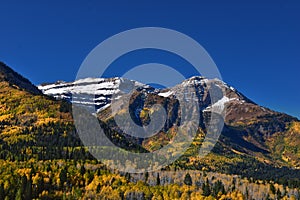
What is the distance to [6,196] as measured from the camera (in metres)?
196
